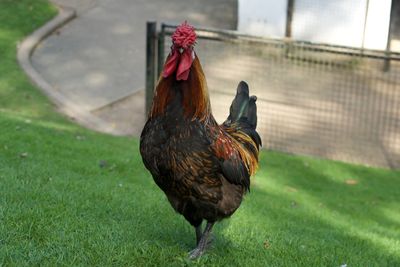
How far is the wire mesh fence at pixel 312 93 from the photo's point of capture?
11.2m

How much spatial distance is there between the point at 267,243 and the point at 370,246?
4.86 feet

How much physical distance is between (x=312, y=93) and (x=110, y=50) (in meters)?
5.09

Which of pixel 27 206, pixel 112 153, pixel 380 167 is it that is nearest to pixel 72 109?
pixel 112 153

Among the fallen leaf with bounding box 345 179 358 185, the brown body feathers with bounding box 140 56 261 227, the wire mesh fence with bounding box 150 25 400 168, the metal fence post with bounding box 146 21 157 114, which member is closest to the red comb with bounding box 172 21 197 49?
the brown body feathers with bounding box 140 56 261 227

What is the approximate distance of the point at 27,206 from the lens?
17.7 ft

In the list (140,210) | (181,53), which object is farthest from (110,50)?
(181,53)

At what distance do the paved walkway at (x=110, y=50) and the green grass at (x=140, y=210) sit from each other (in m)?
1.18

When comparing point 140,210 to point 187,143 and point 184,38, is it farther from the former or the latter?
point 184,38

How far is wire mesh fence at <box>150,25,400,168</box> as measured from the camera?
11.2 m

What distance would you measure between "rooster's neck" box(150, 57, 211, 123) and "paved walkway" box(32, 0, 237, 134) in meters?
6.86

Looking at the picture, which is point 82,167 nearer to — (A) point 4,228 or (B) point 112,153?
(B) point 112,153

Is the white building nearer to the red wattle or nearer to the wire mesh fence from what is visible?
the wire mesh fence

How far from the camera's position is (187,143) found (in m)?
4.50

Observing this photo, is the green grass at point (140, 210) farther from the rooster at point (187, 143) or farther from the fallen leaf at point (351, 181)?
the rooster at point (187, 143)
